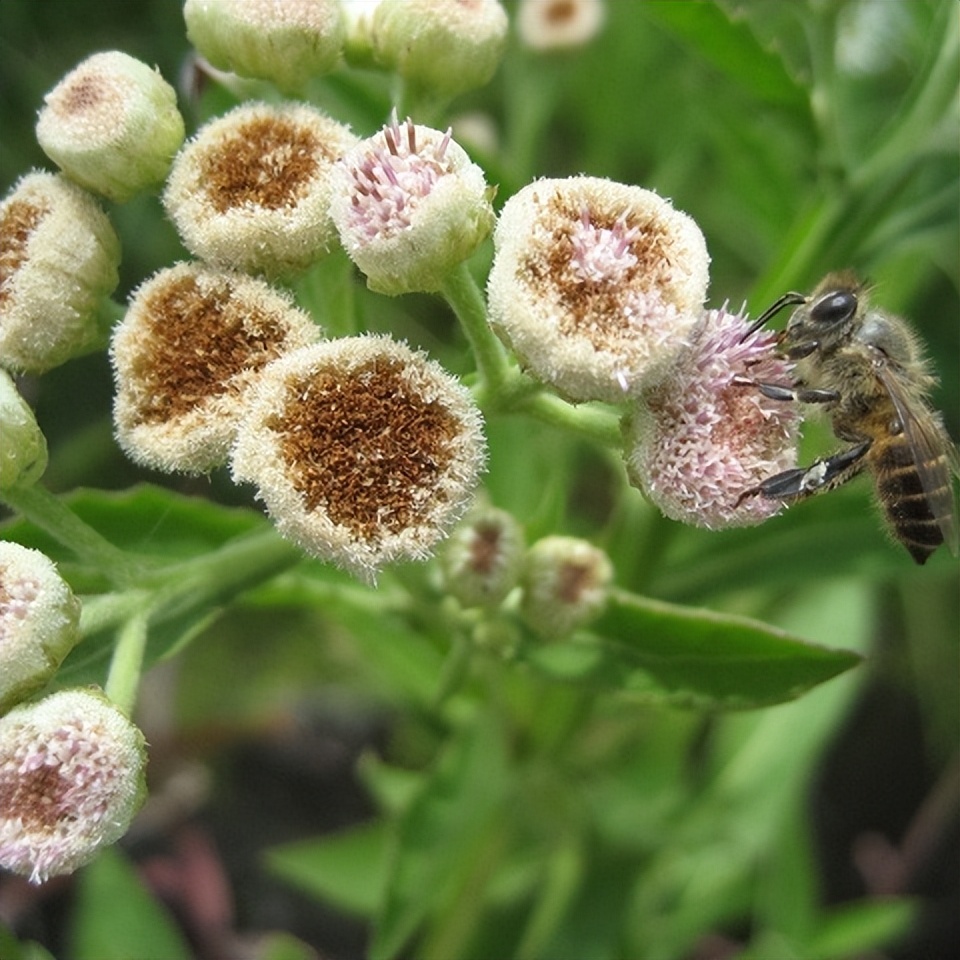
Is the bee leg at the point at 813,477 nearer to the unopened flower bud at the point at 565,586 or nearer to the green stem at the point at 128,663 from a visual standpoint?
the unopened flower bud at the point at 565,586

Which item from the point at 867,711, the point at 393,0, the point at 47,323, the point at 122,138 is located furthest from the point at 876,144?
the point at 867,711

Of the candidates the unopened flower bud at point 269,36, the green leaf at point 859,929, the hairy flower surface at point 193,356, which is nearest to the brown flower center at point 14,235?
the hairy flower surface at point 193,356

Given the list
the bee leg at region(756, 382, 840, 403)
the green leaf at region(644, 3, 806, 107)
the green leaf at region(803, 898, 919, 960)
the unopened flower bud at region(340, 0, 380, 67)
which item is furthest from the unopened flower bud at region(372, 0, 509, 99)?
the green leaf at region(803, 898, 919, 960)

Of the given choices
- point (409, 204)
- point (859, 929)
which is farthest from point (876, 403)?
point (859, 929)

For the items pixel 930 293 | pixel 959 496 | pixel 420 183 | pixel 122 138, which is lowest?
pixel 930 293

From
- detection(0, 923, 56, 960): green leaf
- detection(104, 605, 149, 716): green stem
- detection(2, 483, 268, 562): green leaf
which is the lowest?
detection(0, 923, 56, 960): green leaf

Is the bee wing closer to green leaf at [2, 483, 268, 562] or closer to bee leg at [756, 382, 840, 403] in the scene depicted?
bee leg at [756, 382, 840, 403]

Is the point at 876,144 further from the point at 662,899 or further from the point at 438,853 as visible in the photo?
the point at 662,899
